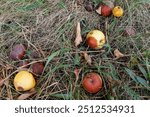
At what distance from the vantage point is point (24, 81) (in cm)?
276

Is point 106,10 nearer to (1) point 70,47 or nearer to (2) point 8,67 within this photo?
(1) point 70,47

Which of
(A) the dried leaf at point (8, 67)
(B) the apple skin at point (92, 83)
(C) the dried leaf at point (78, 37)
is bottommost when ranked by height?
(B) the apple skin at point (92, 83)

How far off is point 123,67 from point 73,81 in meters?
0.43

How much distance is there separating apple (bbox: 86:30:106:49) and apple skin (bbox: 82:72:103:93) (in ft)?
0.95

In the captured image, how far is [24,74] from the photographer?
110 inches

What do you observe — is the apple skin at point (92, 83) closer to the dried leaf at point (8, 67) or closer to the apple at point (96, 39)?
the apple at point (96, 39)

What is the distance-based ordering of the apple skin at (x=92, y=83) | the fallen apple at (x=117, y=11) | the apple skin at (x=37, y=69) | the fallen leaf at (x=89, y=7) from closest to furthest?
the apple skin at (x=92, y=83) < the apple skin at (x=37, y=69) < the fallen apple at (x=117, y=11) < the fallen leaf at (x=89, y=7)

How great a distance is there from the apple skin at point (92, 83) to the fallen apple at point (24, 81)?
1.37 feet

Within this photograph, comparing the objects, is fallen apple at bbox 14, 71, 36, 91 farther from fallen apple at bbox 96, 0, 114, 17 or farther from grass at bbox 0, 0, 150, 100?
fallen apple at bbox 96, 0, 114, 17

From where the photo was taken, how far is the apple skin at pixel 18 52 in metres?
2.92

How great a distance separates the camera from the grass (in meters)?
2.83

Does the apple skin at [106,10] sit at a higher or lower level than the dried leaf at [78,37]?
higher

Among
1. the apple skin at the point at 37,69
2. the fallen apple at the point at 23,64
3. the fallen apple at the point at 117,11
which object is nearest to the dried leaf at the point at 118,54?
the fallen apple at the point at 117,11

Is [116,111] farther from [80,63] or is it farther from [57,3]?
[57,3]
